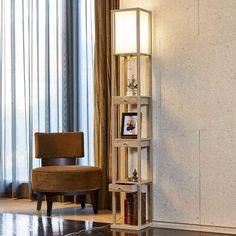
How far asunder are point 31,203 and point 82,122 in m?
1.05

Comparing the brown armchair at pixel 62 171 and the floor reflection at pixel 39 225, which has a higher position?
the brown armchair at pixel 62 171

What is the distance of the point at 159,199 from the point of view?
5223 mm

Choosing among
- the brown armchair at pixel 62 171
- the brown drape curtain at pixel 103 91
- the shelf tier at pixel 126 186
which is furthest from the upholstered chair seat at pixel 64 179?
the shelf tier at pixel 126 186

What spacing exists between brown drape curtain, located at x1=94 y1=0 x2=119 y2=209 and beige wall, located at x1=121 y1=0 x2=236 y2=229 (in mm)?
766

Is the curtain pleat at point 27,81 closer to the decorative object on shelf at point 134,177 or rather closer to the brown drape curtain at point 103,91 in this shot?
the brown drape curtain at point 103,91

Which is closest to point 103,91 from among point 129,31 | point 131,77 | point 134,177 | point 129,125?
point 131,77

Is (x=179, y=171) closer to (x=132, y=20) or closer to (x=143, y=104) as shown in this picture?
(x=143, y=104)

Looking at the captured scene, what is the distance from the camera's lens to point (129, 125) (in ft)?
16.9

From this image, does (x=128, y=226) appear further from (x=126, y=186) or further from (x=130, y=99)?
(x=130, y=99)

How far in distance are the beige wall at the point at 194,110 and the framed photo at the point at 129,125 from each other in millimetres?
223

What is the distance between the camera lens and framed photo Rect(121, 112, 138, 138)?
5.14 meters

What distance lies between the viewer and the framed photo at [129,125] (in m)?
5.14

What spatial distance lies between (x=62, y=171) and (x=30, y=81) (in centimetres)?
158

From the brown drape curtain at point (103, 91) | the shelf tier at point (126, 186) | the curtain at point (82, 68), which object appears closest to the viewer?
the shelf tier at point (126, 186)
